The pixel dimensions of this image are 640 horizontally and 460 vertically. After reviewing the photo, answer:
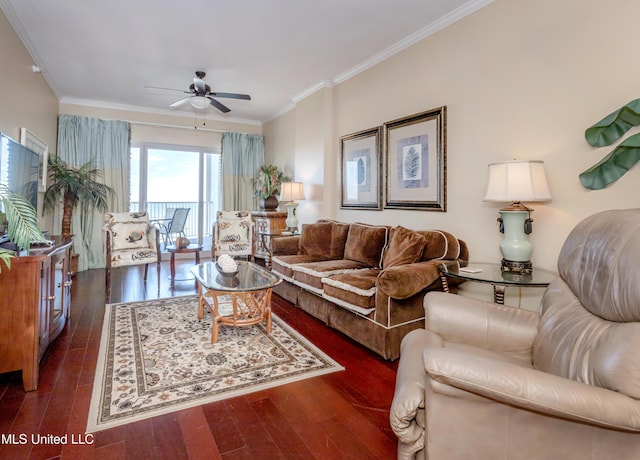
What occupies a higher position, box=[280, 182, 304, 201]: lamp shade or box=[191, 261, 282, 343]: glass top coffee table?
box=[280, 182, 304, 201]: lamp shade

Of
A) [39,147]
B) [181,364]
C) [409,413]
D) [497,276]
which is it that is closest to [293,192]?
[181,364]

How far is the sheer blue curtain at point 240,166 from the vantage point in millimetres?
6828

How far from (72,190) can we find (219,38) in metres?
3.44

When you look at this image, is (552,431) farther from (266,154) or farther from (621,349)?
(266,154)

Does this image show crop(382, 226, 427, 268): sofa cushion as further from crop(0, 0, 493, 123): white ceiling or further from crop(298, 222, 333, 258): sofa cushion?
crop(0, 0, 493, 123): white ceiling

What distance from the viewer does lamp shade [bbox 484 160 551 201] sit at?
88.5 inches

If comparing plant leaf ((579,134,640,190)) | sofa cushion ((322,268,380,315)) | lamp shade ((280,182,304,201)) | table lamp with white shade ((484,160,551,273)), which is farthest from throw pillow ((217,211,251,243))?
plant leaf ((579,134,640,190))

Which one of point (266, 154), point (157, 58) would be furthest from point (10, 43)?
point (266, 154)

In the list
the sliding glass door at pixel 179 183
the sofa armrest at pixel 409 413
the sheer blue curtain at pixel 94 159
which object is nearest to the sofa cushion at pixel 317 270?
the sofa armrest at pixel 409 413

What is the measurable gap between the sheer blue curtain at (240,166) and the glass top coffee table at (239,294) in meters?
3.77

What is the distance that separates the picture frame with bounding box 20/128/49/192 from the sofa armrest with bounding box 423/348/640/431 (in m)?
4.45

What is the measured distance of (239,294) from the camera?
288 cm

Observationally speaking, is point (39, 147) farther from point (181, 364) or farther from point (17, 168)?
point (181, 364)

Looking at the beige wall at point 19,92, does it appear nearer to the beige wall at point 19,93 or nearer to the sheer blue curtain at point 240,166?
the beige wall at point 19,93
